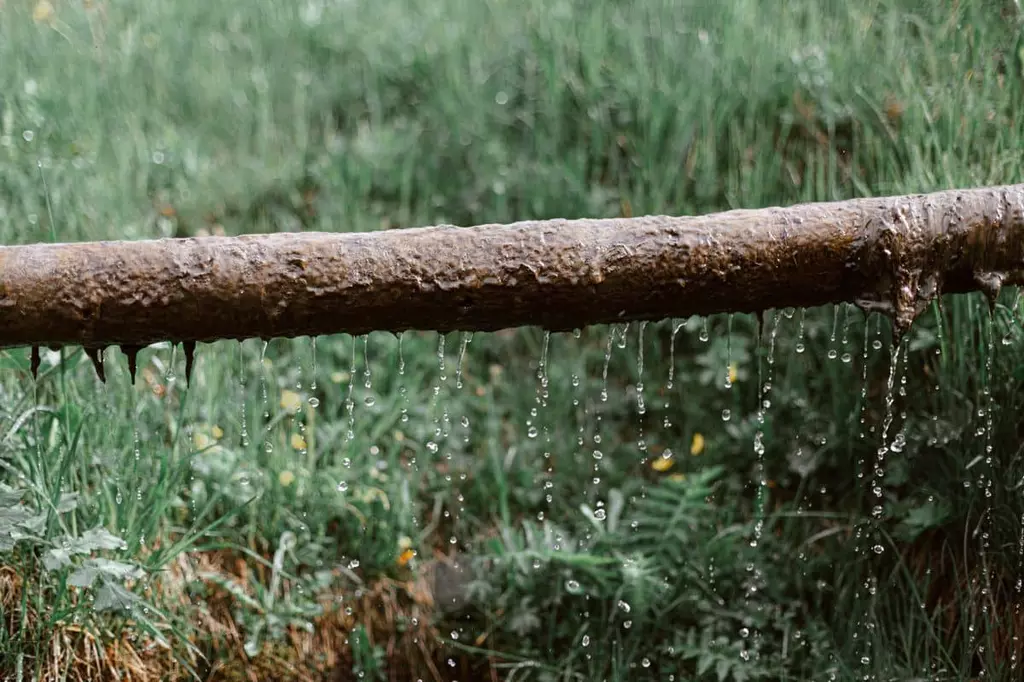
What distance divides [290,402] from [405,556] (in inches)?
24.8

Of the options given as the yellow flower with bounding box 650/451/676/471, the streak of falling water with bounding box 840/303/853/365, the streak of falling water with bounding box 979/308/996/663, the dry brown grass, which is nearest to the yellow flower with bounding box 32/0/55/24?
the dry brown grass

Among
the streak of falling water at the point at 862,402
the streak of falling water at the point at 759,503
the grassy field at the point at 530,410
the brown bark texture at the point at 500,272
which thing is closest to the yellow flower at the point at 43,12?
the grassy field at the point at 530,410

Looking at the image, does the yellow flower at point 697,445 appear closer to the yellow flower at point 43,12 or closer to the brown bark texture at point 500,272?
the brown bark texture at point 500,272

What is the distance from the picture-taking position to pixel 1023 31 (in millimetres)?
3262

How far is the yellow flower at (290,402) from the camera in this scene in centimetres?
324

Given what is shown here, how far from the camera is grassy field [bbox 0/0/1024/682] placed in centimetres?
274

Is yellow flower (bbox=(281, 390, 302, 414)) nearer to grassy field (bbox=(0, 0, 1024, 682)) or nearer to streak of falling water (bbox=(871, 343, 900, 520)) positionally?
grassy field (bbox=(0, 0, 1024, 682))

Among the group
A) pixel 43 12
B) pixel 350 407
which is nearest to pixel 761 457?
pixel 350 407

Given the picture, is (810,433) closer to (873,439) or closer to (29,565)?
(873,439)

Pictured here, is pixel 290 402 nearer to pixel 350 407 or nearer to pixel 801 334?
pixel 350 407

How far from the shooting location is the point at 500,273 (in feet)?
6.44

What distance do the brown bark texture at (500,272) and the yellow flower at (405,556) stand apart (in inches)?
49.6

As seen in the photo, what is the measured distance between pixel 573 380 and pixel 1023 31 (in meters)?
1.88

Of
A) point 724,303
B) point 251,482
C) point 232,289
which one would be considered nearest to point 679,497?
point 724,303
